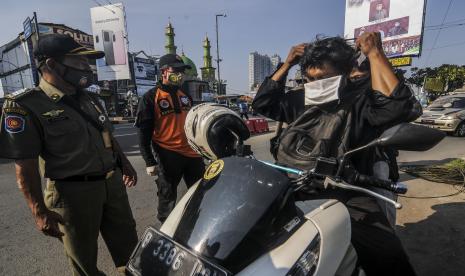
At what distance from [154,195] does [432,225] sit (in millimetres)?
3924

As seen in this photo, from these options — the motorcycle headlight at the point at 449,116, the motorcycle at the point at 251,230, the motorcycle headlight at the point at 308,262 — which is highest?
the motorcycle at the point at 251,230

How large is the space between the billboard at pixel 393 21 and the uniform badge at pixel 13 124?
1338cm

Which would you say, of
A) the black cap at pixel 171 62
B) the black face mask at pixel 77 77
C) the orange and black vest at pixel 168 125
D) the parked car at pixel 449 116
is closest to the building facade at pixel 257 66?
the parked car at pixel 449 116

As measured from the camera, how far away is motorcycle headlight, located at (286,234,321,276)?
0.98 metres

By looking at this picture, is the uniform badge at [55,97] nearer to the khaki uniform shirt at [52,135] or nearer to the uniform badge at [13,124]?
the khaki uniform shirt at [52,135]

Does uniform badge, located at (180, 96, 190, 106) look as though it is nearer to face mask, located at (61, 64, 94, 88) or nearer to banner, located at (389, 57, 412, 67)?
face mask, located at (61, 64, 94, 88)

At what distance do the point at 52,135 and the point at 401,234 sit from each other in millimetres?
3576

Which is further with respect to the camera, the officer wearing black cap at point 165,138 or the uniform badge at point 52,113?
the officer wearing black cap at point 165,138

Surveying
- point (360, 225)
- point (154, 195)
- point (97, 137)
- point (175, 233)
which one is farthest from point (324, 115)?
point (154, 195)

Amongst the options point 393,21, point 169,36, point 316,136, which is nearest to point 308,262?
point 316,136

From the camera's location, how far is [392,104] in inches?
62.6

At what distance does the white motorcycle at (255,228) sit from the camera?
0.98m

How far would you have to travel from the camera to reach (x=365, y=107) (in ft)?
5.73

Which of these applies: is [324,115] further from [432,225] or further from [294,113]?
[432,225]
